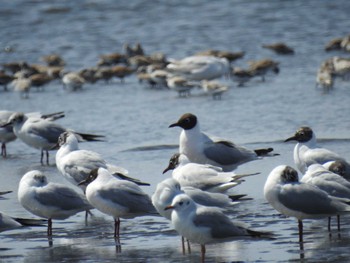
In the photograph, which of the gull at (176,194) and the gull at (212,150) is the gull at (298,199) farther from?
the gull at (212,150)

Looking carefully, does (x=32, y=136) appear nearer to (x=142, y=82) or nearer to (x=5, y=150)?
(x=5, y=150)

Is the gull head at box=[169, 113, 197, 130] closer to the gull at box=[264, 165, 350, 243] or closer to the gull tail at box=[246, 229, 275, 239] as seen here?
the gull at box=[264, 165, 350, 243]

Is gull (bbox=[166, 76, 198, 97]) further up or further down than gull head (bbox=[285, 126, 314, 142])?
further down

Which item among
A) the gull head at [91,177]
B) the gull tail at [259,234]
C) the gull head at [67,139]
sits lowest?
the gull tail at [259,234]

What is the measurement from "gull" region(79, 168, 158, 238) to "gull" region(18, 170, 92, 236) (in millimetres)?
218

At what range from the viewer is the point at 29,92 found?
63.6ft

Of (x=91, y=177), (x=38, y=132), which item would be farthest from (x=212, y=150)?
(x=38, y=132)

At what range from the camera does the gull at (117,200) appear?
869 centimetres

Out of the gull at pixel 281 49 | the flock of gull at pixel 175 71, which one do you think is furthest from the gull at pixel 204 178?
the gull at pixel 281 49

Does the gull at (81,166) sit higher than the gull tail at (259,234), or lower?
higher

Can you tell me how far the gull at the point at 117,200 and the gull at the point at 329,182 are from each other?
53.7 inches

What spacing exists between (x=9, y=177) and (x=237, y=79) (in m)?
7.58

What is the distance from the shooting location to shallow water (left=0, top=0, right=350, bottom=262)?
8328 mm

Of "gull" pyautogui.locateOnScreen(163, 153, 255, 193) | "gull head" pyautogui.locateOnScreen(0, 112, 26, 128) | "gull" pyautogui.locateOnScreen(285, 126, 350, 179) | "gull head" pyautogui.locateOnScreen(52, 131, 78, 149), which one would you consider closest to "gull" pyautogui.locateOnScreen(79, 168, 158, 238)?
"gull" pyautogui.locateOnScreen(163, 153, 255, 193)
